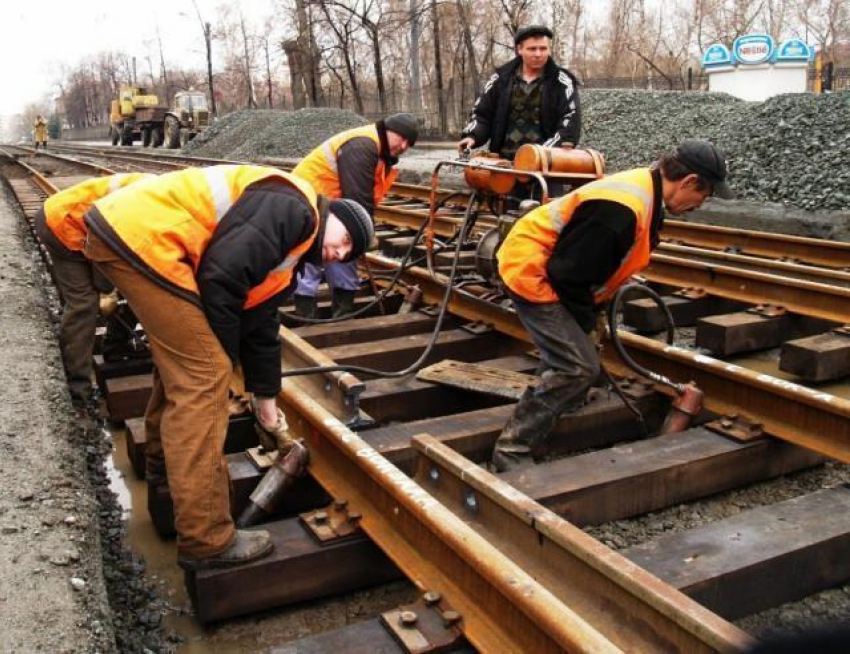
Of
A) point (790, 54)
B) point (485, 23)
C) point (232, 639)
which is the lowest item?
point (232, 639)

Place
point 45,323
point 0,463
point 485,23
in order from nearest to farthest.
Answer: point 0,463 < point 45,323 < point 485,23

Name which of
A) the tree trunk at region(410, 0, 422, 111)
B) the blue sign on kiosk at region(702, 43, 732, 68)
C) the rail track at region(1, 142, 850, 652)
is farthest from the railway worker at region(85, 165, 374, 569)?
the tree trunk at region(410, 0, 422, 111)

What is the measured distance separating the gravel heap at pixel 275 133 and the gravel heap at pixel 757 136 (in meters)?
11.3

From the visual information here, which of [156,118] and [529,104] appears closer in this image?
[529,104]

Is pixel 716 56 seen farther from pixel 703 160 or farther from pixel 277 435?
pixel 277 435

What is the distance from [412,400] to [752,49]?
20729 millimetres

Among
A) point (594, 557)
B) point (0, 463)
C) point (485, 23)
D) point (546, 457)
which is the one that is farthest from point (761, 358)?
point (485, 23)

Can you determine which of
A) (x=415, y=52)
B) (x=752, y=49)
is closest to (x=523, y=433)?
(x=752, y=49)

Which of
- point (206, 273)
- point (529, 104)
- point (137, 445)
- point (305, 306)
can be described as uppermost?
point (529, 104)

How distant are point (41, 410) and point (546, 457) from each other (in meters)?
2.30

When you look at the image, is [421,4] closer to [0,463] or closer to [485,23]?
[485,23]

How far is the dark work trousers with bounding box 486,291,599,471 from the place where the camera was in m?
3.71

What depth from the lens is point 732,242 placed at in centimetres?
797

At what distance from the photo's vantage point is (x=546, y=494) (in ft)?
10.5
